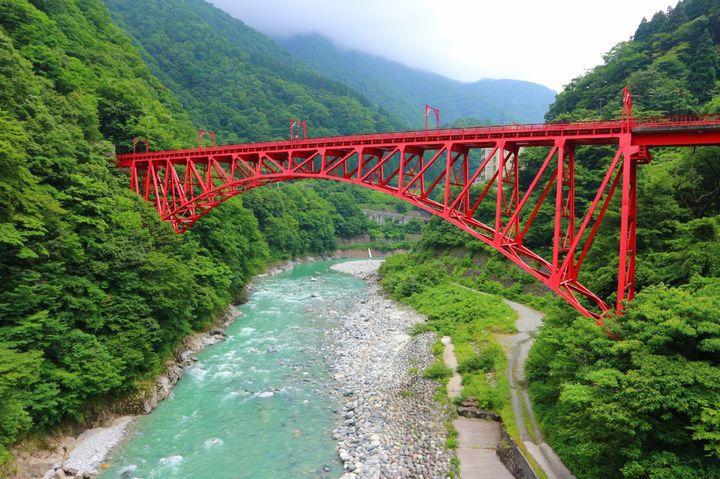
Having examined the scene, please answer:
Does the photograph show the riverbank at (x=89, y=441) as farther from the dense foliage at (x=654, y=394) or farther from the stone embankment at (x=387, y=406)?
the dense foliage at (x=654, y=394)

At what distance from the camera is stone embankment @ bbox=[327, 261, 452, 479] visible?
40.4ft

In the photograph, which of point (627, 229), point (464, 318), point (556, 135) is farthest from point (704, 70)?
point (627, 229)

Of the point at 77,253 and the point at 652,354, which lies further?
the point at 77,253

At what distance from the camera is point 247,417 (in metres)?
15.8

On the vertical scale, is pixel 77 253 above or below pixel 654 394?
above

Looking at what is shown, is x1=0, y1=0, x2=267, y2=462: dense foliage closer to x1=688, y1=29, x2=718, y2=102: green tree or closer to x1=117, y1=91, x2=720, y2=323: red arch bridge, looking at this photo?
x1=117, y1=91, x2=720, y2=323: red arch bridge

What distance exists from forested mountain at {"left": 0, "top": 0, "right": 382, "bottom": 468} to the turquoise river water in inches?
79.4

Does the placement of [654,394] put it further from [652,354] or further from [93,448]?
[93,448]

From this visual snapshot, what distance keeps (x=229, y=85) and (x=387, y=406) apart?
3948 inches

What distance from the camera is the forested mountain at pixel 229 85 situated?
91.0 meters

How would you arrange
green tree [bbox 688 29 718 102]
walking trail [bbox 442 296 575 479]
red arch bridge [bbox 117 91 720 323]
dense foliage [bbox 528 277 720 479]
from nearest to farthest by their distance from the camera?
dense foliage [bbox 528 277 720 479]
walking trail [bbox 442 296 575 479]
red arch bridge [bbox 117 91 720 323]
green tree [bbox 688 29 718 102]

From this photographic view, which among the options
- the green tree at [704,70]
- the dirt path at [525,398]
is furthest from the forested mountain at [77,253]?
the green tree at [704,70]

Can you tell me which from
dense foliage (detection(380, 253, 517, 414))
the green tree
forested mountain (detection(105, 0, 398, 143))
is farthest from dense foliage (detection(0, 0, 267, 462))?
forested mountain (detection(105, 0, 398, 143))

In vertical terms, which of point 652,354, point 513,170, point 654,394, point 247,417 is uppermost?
point 513,170
